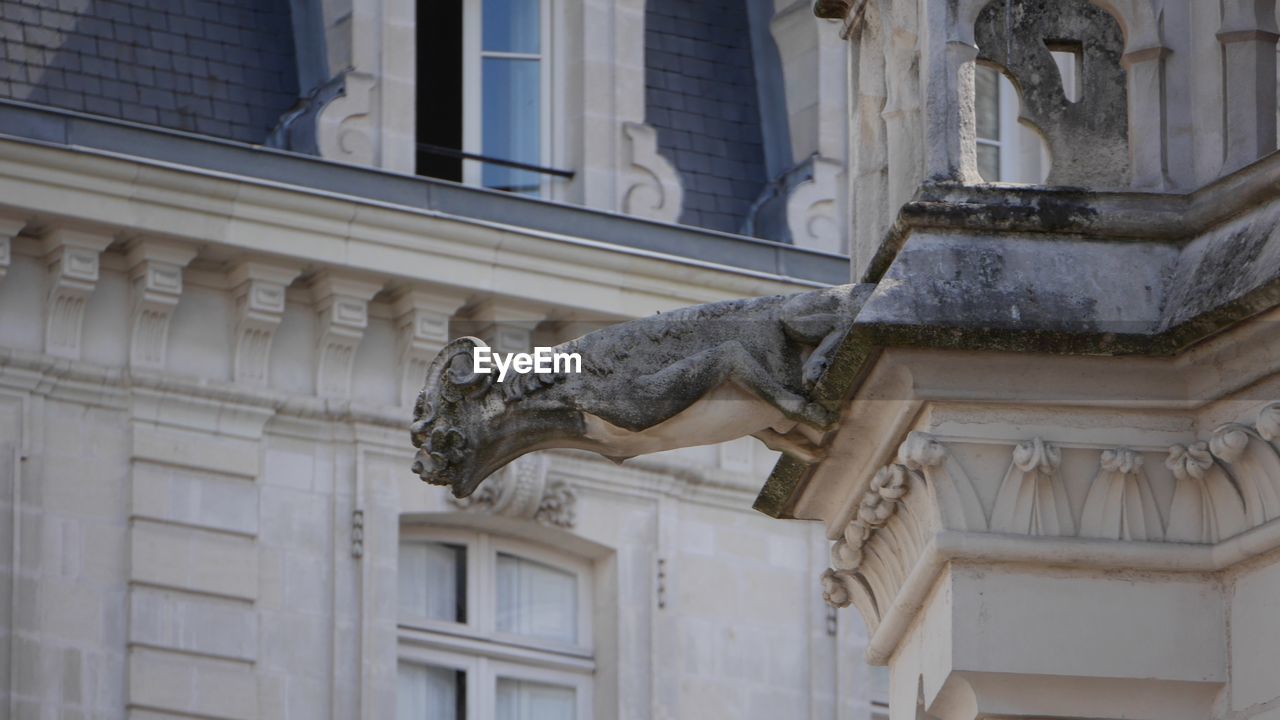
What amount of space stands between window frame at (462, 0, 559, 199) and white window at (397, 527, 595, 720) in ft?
6.22

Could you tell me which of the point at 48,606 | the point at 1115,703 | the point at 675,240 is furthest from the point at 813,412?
the point at 675,240

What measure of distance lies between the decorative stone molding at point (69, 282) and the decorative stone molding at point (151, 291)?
0.21 m

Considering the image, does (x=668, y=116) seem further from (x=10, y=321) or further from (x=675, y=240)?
(x=10, y=321)

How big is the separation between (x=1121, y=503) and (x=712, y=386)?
90 centimetres

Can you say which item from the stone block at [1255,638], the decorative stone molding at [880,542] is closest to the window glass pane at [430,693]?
the decorative stone molding at [880,542]

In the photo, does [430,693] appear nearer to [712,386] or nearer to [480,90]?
[480,90]

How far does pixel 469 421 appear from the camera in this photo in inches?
326

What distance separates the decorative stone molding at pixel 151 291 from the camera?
19.8 metres

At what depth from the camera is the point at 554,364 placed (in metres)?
8.38

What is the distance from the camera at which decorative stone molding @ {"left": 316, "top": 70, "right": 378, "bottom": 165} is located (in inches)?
806

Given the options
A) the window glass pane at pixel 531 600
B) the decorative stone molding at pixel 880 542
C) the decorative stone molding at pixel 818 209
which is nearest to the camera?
the decorative stone molding at pixel 880 542

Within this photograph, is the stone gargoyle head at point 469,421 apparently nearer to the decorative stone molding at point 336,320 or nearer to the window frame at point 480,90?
the decorative stone molding at point 336,320

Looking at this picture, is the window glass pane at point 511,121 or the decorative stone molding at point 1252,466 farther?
the window glass pane at point 511,121

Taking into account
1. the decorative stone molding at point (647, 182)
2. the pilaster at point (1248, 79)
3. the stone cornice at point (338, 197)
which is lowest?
the pilaster at point (1248, 79)
